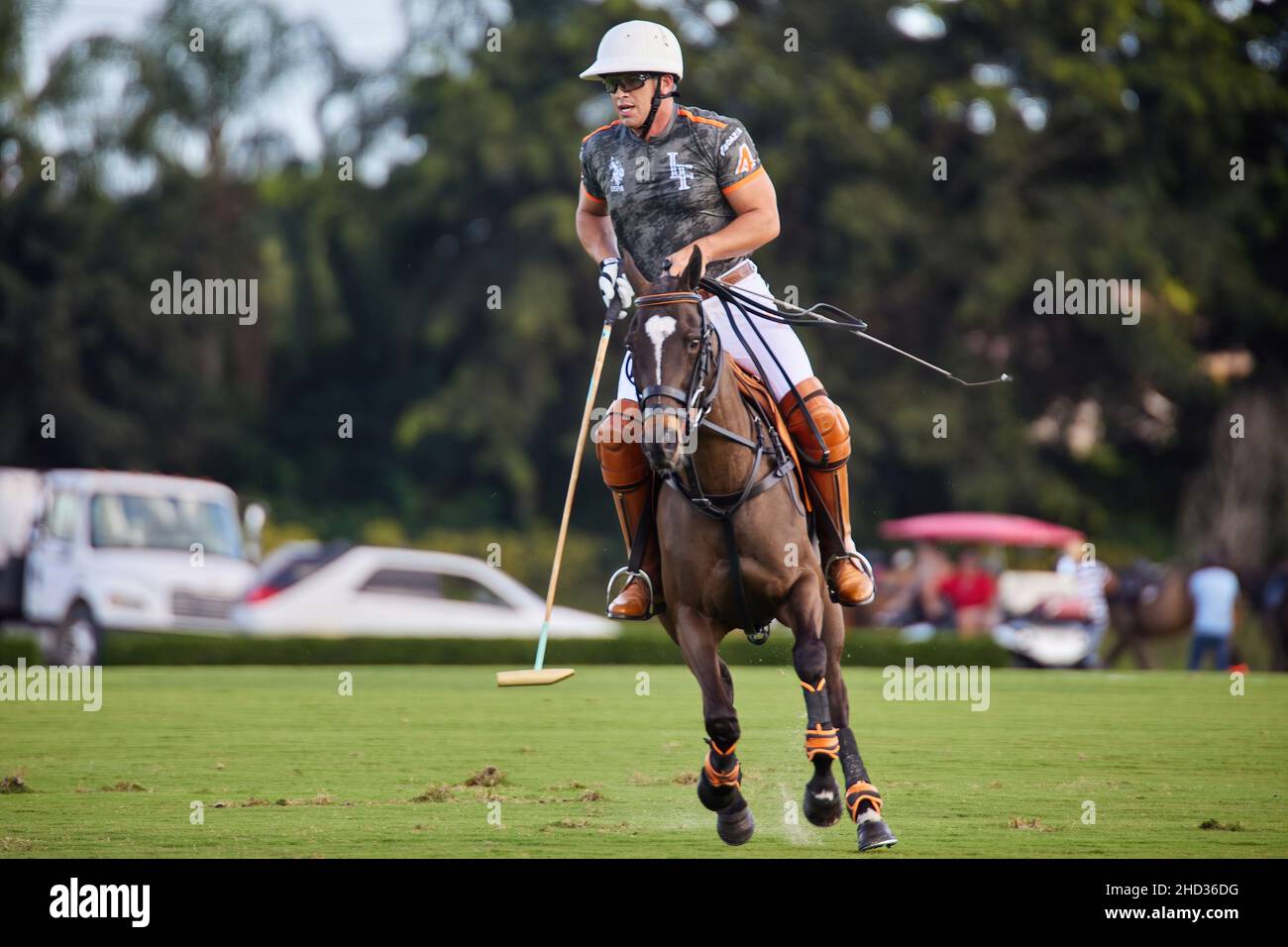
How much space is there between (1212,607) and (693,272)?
50.4 feet

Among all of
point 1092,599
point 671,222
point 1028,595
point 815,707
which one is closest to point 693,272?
point 671,222

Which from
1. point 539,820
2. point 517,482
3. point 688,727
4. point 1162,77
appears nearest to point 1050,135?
point 1162,77

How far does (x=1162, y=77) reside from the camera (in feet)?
122

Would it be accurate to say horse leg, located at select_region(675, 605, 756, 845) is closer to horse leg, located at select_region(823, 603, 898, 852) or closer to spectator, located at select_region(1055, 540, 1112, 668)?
horse leg, located at select_region(823, 603, 898, 852)

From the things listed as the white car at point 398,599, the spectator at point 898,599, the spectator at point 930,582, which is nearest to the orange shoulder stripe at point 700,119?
the white car at point 398,599

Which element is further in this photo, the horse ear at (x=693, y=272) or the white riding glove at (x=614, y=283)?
the white riding glove at (x=614, y=283)

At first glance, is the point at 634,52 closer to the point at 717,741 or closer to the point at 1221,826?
the point at 717,741

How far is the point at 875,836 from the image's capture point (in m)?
8.15

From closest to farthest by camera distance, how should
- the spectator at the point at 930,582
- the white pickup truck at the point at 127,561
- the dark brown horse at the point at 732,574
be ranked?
the dark brown horse at the point at 732,574
the white pickup truck at the point at 127,561
the spectator at the point at 930,582

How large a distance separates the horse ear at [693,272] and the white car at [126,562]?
16.5 metres

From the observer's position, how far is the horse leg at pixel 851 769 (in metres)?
8.17

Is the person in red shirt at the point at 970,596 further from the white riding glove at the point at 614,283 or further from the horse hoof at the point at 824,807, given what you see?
the white riding glove at the point at 614,283

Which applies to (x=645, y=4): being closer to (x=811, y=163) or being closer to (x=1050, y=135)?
(x=811, y=163)

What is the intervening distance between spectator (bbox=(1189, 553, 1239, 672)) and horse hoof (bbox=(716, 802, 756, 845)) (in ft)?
46.7
